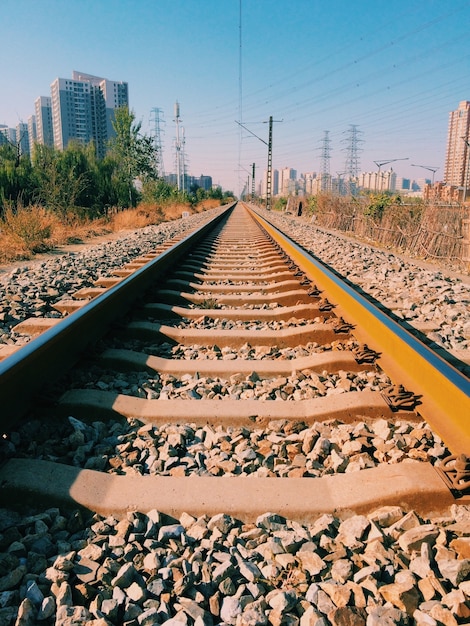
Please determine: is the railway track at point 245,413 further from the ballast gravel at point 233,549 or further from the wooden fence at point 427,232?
the wooden fence at point 427,232

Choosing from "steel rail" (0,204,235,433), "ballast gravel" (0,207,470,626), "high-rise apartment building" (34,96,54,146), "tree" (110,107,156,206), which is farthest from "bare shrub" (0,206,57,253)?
"high-rise apartment building" (34,96,54,146)

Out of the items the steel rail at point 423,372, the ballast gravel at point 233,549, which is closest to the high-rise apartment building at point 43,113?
the steel rail at point 423,372

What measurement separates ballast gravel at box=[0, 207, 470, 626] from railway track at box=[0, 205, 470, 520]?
1 cm

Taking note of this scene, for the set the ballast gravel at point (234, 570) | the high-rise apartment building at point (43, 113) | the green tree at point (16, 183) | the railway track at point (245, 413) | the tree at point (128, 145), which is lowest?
the ballast gravel at point (234, 570)

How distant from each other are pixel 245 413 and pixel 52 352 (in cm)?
99

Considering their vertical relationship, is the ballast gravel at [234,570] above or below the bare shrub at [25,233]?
below

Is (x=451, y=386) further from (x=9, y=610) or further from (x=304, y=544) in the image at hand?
(x=9, y=610)

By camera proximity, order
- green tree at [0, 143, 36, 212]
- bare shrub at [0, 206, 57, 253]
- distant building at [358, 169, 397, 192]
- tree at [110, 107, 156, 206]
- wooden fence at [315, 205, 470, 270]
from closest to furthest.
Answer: bare shrub at [0, 206, 57, 253] → wooden fence at [315, 205, 470, 270] → green tree at [0, 143, 36, 212] → tree at [110, 107, 156, 206] → distant building at [358, 169, 397, 192]

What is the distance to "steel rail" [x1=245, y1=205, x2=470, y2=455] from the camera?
71.3 inches

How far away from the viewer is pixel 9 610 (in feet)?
3.97

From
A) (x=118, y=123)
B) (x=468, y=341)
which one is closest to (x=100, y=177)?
(x=118, y=123)

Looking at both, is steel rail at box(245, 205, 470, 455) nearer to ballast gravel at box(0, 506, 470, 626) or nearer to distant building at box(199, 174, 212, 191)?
ballast gravel at box(0, 506, 470, 626)

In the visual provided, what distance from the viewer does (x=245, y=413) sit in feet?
7.23

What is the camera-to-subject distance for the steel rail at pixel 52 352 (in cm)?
202
